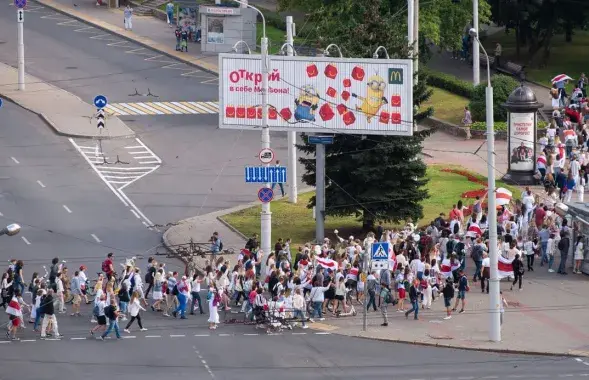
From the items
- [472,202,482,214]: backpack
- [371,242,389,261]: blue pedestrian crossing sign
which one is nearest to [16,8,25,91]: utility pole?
[472,202,482,214]: backpack

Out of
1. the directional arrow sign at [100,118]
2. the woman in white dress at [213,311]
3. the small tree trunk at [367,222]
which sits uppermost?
the directional arrow sign at [100,118]

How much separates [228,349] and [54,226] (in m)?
→ 17.4

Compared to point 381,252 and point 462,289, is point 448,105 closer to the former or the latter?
point 462,289

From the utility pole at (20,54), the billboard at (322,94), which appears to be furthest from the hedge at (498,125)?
the utility pole at (20,54)

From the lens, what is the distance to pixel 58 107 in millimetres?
79000

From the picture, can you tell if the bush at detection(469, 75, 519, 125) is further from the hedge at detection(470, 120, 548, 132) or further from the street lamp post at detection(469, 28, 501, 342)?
the street lamp post at detection(469, 28, 501, 342)

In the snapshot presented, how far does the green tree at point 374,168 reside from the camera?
59500mm

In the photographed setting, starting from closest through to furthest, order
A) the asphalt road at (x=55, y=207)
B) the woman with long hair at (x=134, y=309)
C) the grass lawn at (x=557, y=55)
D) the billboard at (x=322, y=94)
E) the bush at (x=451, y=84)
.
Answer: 1. the woman with long hair at (x=134, y=309)
2. the billboard at (x=322, y=94)
3. the asphalt road at (x=55, y=207)
4. the bush at (x=451, y=84)
5. the grass lawn at (x=557, y=55)

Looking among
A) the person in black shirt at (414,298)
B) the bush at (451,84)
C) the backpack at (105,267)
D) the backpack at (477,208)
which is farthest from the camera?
the bush at (451,84)

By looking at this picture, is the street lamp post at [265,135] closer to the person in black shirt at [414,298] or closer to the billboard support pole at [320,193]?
the billboard support pole at [320,193]

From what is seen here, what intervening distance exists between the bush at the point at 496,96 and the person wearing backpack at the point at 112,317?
32395mm

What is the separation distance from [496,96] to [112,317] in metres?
33.8

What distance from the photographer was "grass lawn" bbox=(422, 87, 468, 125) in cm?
7880

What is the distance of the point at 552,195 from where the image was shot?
6203cm
